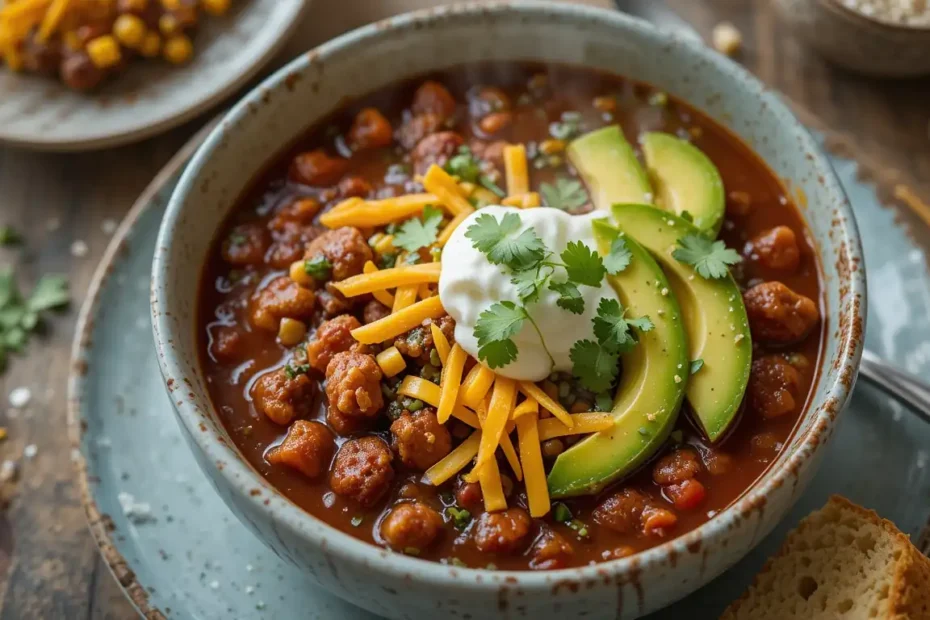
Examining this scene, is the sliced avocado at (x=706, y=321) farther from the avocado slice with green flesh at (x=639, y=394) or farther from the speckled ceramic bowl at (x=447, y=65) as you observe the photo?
the speckled ceramic bowl at (x=447, y=65)

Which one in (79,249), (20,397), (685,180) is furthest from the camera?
(79,249)

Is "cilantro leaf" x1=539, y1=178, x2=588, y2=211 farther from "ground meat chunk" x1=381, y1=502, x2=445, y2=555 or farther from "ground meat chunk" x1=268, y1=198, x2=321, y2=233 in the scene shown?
"ground meat chunk" x1=381, y1=502, x2=445, y2=555

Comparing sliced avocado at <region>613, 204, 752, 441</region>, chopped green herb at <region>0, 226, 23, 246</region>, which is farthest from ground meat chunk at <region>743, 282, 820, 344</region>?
chopped green herb at <region>0, 226, 23, 246</region>

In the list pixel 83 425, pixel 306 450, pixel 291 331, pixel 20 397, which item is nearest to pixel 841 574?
pixel 306 450

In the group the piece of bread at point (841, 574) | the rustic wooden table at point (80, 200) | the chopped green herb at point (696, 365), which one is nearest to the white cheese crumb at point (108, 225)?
the rustic wooden table at point (80, 200)

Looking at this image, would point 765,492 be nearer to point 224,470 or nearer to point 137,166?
point 224,470

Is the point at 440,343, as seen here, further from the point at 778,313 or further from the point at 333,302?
the point at 778,313
